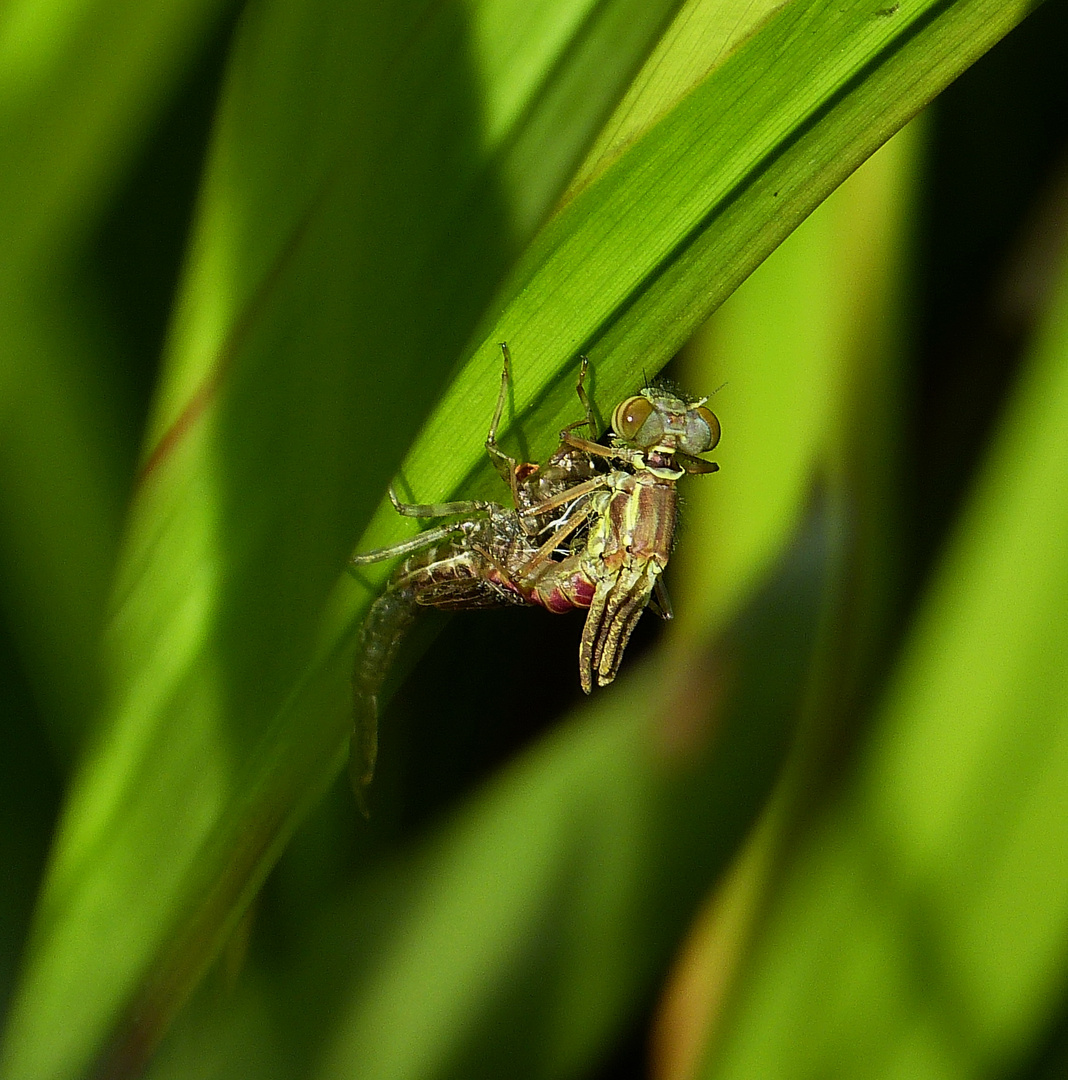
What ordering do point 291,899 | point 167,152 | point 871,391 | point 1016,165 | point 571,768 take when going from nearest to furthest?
point 167,152, point 291,899, point 571,768, point 871,391, point 1016,165

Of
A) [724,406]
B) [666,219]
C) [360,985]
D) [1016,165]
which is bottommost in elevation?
[360,985]

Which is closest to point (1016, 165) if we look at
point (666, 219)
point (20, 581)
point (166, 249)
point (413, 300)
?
point (666, 219)

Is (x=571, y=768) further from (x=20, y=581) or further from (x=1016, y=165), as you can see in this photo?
(x=1016, y=165)

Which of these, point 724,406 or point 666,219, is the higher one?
point 724,406

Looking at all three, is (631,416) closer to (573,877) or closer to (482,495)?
(482,495)

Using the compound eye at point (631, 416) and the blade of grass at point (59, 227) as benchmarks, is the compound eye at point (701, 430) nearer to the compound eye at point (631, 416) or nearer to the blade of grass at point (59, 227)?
the compound eye at point (631, 416)

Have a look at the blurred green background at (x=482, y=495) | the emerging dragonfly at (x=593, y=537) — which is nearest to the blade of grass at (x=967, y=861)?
the blurred green background at (x=482, y=495)
